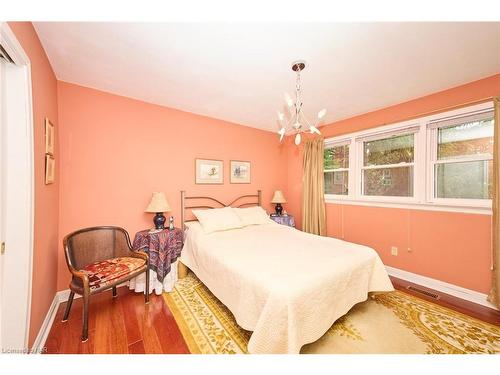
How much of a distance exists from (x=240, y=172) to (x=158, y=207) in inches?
63.7

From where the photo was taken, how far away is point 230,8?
97cm

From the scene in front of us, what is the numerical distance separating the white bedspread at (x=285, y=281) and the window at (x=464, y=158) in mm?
1473

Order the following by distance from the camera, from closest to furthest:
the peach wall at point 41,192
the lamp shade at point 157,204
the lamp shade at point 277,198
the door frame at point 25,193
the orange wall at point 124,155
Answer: the door frame at point 25,193 < the peach wall at point 41,192 < the orange wall at point 124,155 < the lamp shade at point 157,204 < the lamp shade at point 277,198

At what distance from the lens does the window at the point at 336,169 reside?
11.2ft

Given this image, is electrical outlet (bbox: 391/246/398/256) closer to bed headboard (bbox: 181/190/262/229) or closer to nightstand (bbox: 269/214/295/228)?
nightstand (bbox: 269/214/295/228)


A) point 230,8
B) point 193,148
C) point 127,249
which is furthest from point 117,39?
point 127,249

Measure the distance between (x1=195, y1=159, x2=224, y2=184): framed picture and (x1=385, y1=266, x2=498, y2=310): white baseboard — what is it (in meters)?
2.96

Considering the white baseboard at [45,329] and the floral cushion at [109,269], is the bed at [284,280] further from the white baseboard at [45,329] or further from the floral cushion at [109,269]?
the white baseboard at [45,329]

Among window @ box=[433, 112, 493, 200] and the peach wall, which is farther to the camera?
window @ box=[433, 112, 493, 200]

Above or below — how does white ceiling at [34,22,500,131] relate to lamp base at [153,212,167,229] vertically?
above

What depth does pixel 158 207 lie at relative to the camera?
250 centimetres

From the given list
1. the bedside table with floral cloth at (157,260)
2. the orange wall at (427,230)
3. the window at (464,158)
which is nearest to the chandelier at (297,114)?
the orange wall at (427,230)

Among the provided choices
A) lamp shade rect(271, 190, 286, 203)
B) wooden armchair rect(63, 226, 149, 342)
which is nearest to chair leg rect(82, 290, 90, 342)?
wooden armchair rect(63, 226, 149, 342)

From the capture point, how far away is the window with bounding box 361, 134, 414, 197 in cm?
274
